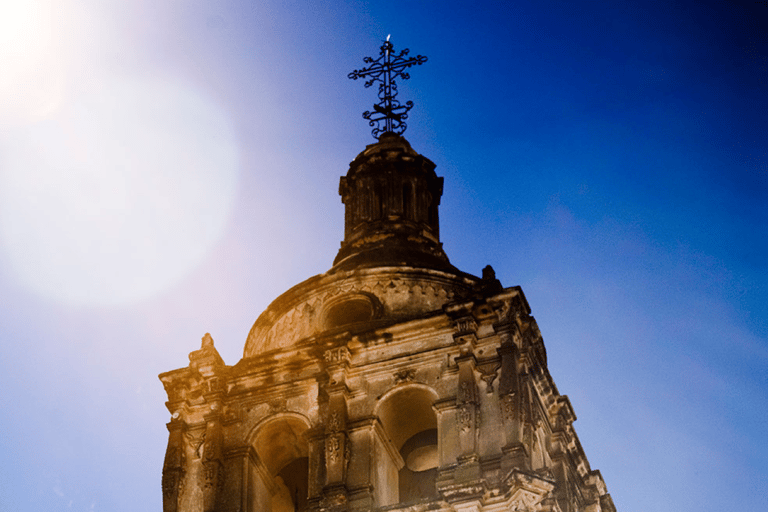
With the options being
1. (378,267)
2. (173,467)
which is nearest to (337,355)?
(378,267)

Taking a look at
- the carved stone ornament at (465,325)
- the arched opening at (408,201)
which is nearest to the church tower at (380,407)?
the carved stone ornament at (465,325)

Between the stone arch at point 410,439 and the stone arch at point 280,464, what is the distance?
1.78 m

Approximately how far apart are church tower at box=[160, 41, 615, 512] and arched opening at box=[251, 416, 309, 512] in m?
0.04

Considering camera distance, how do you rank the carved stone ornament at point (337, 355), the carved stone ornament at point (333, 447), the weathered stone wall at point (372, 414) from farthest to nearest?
the carved stone ornament at point (337, 355) < the carved stone ornament at point (333, 447) < the weathered stone wall at point (372, 414)

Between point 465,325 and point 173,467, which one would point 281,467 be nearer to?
point 173,467

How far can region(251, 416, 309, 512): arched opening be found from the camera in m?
37.8

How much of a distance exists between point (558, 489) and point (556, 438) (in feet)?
5.22

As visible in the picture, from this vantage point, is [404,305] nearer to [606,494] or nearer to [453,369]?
[453,369]

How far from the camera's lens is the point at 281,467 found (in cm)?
3875

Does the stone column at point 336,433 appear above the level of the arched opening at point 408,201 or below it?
below

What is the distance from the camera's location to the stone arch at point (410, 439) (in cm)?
3725

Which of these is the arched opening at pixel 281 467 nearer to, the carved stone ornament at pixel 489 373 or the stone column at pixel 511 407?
the carved stone ornament at pixel 489 373

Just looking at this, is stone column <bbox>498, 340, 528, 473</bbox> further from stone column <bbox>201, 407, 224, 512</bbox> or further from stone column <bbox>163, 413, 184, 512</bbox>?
stone column <bbox>163, 413, 184, 512</bbox>

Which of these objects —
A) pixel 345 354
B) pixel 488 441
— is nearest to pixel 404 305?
pixel 345 354
